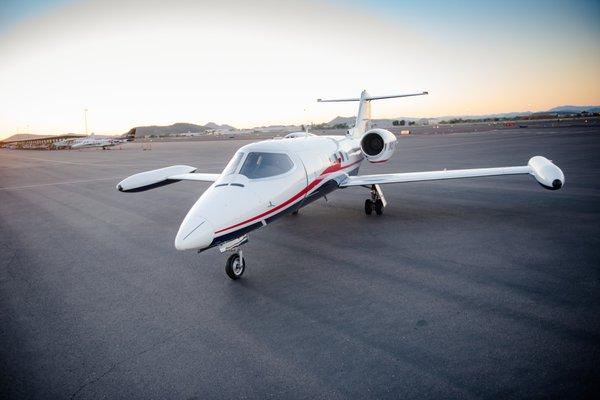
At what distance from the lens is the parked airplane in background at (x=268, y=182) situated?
568 centimetres

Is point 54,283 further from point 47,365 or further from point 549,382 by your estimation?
point 549,382

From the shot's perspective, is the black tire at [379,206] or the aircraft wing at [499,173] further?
the black tire at [379,206]

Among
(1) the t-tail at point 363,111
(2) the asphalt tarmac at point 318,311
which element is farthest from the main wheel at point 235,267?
(1) the t-tail at point 363,111

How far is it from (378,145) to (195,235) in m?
7.89

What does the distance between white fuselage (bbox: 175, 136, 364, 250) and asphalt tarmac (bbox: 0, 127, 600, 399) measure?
1.07 meters

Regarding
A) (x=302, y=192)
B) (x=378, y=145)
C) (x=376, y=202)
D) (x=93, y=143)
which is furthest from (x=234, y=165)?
(x=93, y=143)

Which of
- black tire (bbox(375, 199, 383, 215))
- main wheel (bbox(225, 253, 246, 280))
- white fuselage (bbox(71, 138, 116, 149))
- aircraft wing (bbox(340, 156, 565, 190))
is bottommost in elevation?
main wheel (bbox(225, 253, 246, 280))

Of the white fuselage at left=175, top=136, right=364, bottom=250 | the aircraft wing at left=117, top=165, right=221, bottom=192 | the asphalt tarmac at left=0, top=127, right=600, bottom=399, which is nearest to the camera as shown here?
the asphalt tarmac at left=0, top=127, right=600, bottom=399

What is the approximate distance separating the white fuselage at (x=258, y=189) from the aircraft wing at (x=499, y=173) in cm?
101

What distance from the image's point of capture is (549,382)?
3533 mm

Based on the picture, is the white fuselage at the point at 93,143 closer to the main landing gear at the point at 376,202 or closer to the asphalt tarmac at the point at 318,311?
the asphalt tarmac at the point at 318,311

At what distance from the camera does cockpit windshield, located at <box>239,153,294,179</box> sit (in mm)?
6793

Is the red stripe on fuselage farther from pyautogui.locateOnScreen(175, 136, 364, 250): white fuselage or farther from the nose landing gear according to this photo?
the nose landing gear

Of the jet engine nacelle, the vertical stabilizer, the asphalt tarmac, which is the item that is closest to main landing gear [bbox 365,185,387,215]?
the asphalt tarmac
